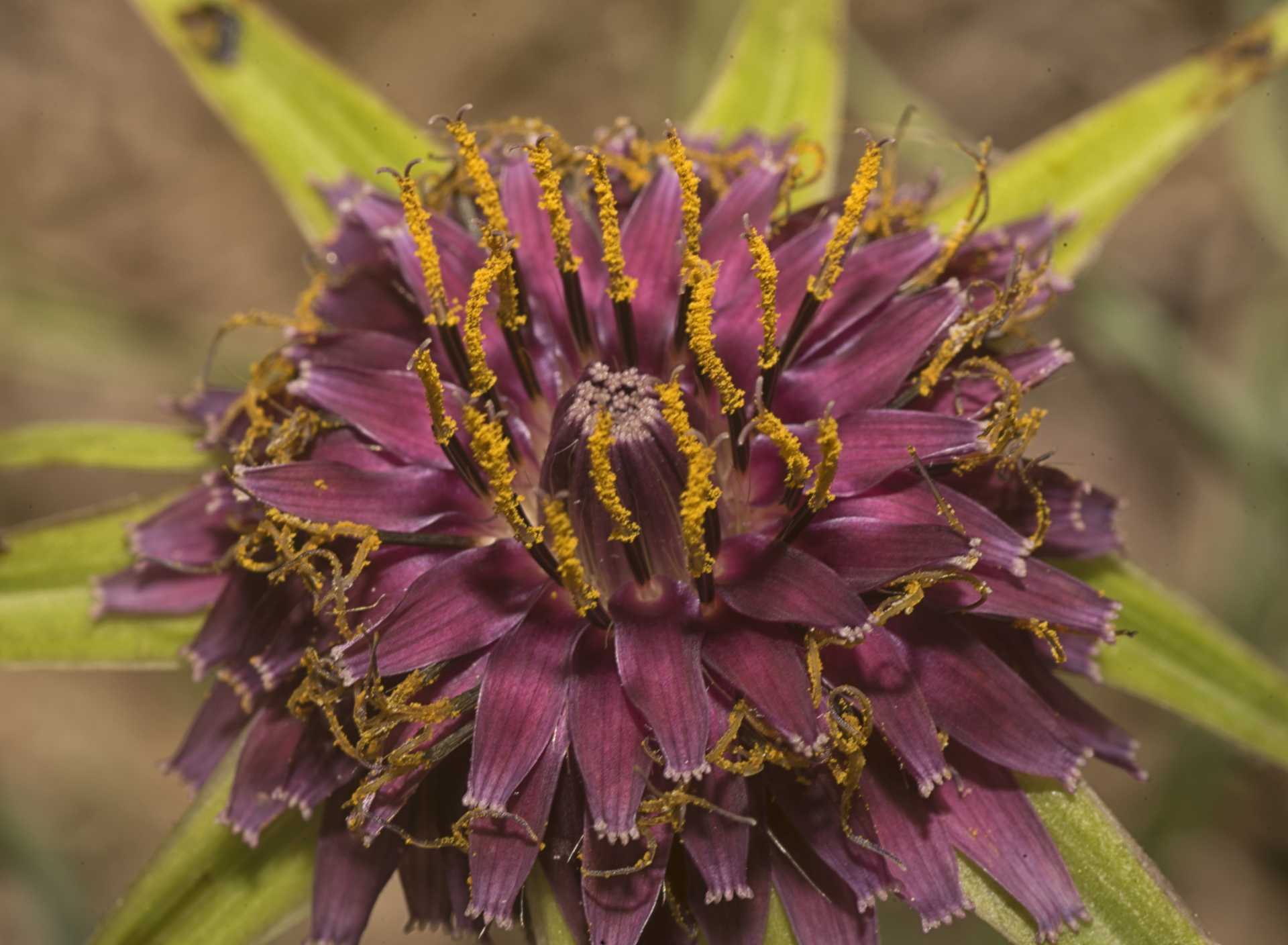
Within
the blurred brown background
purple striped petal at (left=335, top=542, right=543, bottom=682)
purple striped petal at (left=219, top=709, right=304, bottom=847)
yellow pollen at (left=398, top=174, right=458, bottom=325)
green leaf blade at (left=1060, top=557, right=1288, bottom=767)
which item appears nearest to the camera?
purple striped petal at (left=335, top=542, right=543, bottom=682)

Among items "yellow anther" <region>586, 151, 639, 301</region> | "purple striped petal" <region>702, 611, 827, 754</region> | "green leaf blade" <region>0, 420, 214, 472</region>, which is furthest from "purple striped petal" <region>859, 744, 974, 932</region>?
"green leaf blade" <region>0, 420, 214, 472</region>

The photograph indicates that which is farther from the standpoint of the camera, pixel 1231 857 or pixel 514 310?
pixel 1231 857

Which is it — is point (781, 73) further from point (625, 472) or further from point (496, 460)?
point (496, 460)

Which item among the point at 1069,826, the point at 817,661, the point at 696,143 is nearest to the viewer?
the point at 817,661

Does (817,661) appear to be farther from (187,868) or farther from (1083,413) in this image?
(1083,413)

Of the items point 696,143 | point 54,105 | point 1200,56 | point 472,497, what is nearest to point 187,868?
point 472,497

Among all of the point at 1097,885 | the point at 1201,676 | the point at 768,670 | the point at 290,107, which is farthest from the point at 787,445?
the point at 290,107

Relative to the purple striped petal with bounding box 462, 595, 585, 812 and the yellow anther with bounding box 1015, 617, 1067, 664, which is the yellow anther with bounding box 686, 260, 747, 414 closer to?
the purple striped petal with bounding box 462, 595, 585, 812
